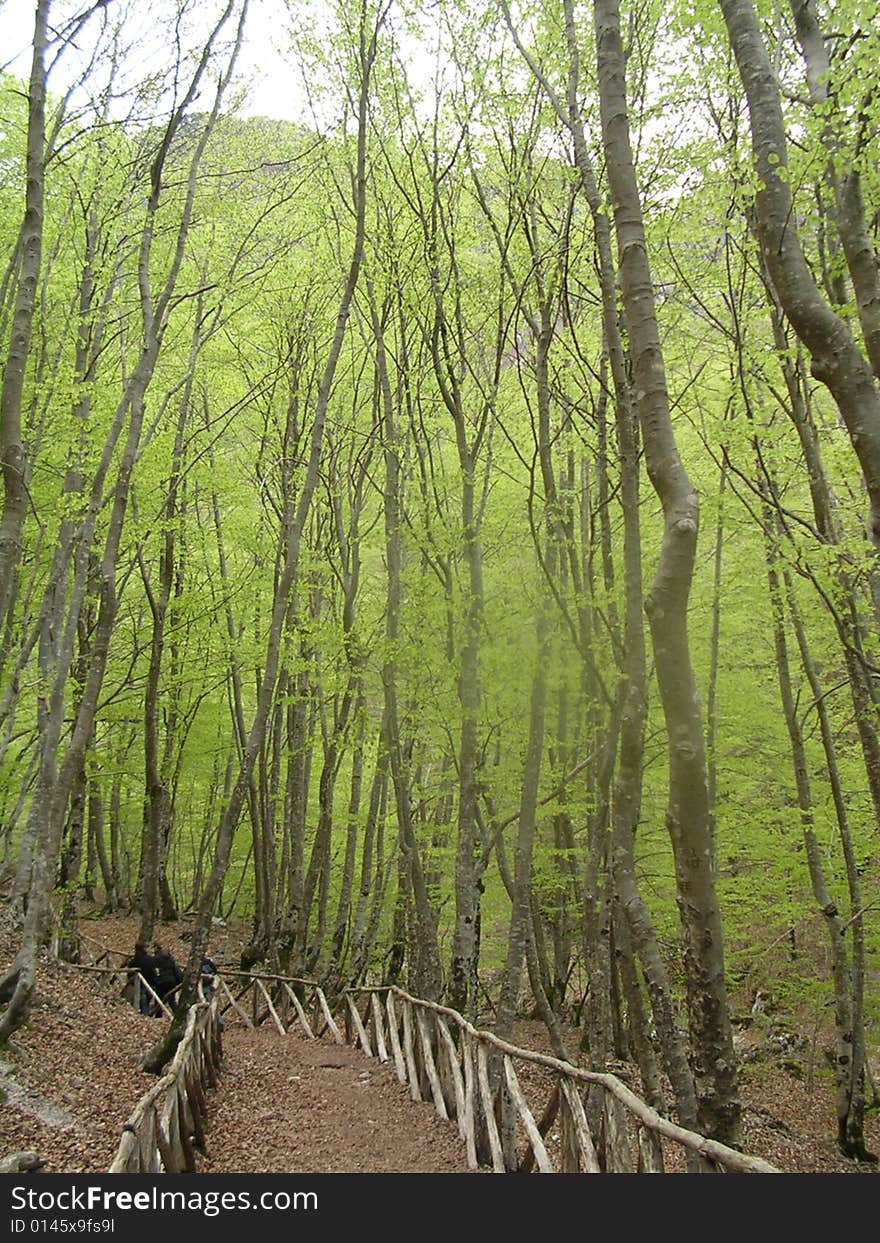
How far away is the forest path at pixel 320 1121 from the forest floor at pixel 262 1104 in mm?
16

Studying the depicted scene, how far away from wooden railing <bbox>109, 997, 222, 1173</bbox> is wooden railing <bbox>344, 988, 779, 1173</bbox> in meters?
1.91

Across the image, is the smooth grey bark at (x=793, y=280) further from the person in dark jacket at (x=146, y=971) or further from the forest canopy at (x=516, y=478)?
the person in dark jacket at (x=146, y=971)

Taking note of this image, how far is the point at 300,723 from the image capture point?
46.5ft

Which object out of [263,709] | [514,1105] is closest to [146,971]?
[263,709]

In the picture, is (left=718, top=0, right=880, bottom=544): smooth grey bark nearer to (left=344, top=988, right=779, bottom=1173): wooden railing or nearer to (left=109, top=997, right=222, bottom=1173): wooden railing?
(left=344, top=988, right=779, bottom=1173): wooden railing

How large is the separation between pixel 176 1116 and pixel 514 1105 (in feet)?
7.71

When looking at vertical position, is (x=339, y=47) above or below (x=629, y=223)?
above

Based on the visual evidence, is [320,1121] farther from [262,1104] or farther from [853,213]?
[853,213]

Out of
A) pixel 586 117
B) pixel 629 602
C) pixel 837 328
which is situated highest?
pixel 586 117

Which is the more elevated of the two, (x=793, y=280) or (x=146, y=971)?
(x=793, y=280)

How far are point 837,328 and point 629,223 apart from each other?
136cm

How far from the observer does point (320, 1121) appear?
716 centimetres

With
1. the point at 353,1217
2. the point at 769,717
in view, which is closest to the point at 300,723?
the point at 769,717

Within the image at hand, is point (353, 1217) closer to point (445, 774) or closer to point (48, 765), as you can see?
point (48, 765)
